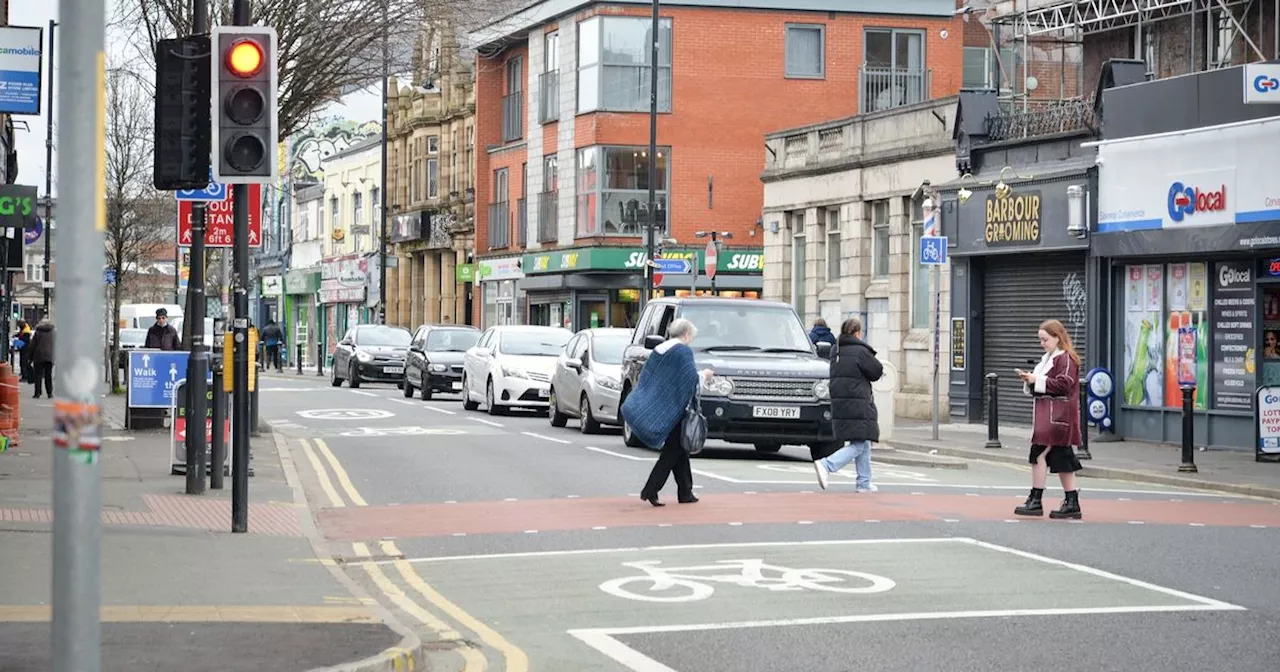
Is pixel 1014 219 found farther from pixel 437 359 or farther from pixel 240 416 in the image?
pixel 240 416

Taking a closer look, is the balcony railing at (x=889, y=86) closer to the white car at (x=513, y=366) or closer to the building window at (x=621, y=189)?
the building window at (x=621, y=189)

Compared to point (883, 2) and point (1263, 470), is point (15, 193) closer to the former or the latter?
point (1263, 470)

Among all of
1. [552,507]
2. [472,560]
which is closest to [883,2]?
[552,507]

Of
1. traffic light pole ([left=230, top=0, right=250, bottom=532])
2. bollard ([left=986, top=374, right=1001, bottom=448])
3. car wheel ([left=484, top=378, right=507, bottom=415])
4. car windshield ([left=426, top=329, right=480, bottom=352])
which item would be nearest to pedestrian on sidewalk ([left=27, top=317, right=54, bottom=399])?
car windshield ([left=426, top=329, right=480, bottom=352])

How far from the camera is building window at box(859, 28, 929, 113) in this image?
5375cm

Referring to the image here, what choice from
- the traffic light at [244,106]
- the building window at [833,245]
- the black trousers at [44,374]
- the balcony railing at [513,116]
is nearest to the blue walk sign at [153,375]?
the traffic light at [244,106]

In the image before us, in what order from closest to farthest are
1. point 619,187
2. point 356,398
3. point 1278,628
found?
point 1278,628
point 356,398
point 619,187

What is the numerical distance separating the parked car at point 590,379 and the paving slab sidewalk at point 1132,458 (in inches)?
164

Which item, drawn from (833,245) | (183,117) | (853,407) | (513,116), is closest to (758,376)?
(853,407)

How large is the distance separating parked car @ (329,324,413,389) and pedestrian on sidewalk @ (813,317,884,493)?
28113 mm

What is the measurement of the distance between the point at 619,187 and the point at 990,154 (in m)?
21.7

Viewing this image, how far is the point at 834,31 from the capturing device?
53750mm

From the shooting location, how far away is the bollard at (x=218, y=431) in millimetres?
15461

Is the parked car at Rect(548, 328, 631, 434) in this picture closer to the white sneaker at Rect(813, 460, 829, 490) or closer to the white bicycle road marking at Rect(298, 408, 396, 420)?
the white bicycle road marking at Rect(298, 408, 396, 420)
